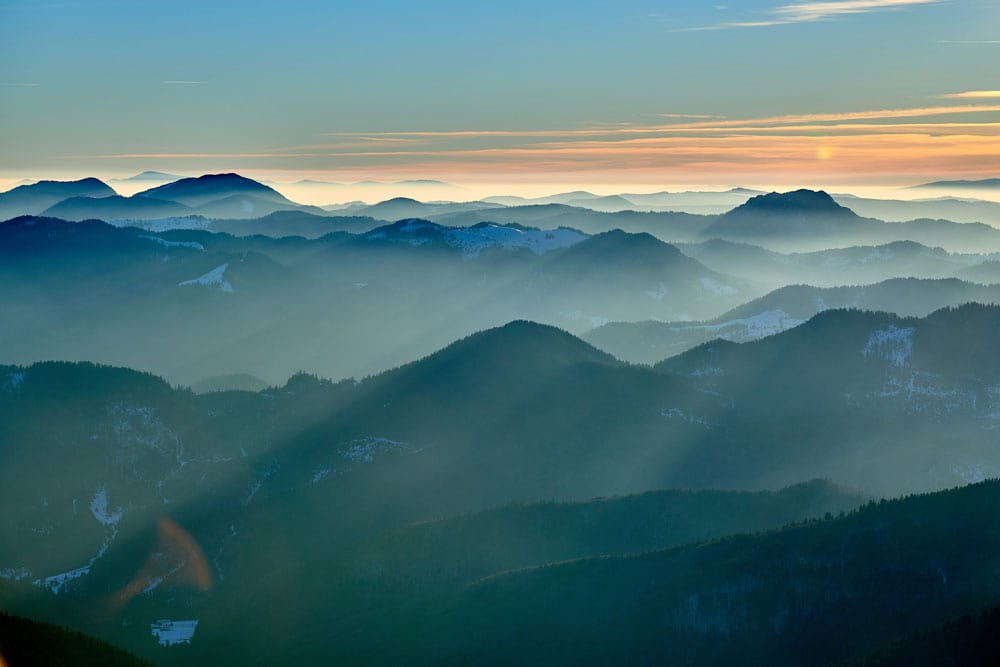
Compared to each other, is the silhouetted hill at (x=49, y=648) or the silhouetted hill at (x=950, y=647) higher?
the silhouetted hill at (x=950, y=647)

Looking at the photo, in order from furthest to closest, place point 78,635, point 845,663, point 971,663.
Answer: point 78,635 < point 845,663 < point 971,663

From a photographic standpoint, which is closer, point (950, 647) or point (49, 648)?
point (950, 647)

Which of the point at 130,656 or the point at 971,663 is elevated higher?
the point at 971,663

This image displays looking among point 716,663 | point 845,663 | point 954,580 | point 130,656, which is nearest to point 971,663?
point 845,663

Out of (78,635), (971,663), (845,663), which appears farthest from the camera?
(78,635)

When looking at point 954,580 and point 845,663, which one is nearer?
point 845,663

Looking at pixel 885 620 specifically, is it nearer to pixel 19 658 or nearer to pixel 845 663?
pixel 845 663

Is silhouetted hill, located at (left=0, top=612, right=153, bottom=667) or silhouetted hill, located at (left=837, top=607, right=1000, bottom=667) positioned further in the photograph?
silhouetted hill, located at (left=0, top=612, right=153, bottom=667)

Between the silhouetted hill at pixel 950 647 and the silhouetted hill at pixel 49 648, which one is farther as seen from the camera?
the silhouetted hill at pixel 49 648

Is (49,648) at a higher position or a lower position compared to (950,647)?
lower

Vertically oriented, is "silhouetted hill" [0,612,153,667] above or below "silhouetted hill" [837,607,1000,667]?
below

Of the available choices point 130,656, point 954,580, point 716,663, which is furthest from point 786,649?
point 130,656
